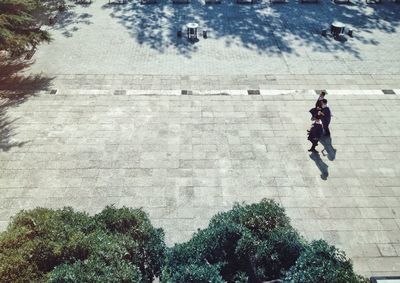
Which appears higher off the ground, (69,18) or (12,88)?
(69,18)

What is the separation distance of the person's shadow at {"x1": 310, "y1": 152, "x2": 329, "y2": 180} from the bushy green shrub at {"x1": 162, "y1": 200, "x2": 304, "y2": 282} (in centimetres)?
549

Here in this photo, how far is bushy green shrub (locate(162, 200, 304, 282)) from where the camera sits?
627 cm

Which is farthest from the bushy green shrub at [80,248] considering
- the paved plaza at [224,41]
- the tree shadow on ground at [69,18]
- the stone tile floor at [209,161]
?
the tree shadow on ground at [69,18]

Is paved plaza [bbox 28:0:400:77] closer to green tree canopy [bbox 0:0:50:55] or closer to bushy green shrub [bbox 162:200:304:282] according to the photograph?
green tree canopy [bbox 0:0:50:55]

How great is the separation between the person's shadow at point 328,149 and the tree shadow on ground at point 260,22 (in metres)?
5.92

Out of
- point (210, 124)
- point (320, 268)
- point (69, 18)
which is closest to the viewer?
point (320, 268)

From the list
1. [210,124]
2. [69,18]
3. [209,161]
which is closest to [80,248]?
[209,161]

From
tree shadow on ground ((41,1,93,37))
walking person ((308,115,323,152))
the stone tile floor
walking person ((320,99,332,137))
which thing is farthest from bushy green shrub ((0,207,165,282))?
tree shadow on ground ((41,1,93,37))

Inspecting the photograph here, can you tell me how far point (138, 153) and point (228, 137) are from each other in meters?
3.10

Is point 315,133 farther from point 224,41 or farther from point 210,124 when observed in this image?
A: point 224,41

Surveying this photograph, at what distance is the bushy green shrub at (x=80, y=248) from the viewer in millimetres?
5734

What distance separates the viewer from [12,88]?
49.2 ft

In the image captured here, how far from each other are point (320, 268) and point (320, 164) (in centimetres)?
662

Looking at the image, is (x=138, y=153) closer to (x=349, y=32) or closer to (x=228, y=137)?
(x=228, y=137)
